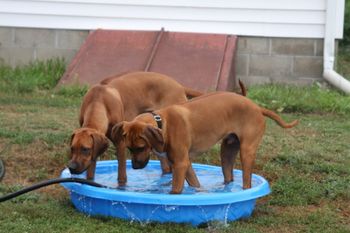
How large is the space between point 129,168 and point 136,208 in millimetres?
1864

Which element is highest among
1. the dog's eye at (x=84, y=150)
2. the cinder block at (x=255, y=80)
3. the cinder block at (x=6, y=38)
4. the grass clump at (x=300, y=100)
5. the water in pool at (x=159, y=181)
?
the cinder block at (x=6, y=38)

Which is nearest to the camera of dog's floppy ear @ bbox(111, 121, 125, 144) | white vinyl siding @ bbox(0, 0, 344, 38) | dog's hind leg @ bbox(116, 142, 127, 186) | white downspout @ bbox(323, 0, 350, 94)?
dog's floppy ear @ bbox(111, 121, 125, 144)

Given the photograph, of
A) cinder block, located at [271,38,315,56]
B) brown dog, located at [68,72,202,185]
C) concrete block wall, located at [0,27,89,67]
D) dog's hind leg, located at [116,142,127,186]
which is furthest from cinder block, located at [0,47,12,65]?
dog's hind leg, located at [116,142,127,186]

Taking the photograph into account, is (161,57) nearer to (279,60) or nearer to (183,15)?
(183,15)

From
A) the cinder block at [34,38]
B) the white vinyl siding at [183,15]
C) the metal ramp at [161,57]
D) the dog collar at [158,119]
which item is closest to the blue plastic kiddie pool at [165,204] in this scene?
the dog collar at [158,119]

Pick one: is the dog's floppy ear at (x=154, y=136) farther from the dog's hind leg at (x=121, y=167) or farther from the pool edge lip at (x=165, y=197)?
the dog's hind leg at (x=121, y=167)

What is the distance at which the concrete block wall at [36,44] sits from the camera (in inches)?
547

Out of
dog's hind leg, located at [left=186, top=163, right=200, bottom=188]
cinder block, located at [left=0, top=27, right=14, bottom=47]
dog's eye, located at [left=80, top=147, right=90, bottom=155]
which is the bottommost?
dog's hind leg, located at [left=186, top=163, right=200, bottom=188]

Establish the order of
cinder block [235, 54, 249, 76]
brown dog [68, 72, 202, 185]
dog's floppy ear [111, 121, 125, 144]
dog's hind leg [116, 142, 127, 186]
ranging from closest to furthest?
dog's floppy ear [111, 121, 125, 144] → brown dog [68, 72, 202, 185] → dog's hind leg [116, 142, 127, 186] → cinder block [235, 54, 249, 76]

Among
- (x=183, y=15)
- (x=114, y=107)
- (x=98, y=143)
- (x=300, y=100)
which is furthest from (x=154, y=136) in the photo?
(x=183, y=15)

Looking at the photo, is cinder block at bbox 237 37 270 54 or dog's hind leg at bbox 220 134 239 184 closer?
dog's hind leg at bbox 220 134 239 184

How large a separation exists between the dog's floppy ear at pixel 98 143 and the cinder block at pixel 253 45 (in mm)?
7486

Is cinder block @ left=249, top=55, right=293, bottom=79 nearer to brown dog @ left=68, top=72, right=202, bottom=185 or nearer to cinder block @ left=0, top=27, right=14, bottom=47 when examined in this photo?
cinder block @ left=0, top=27, right=14, bottom=47

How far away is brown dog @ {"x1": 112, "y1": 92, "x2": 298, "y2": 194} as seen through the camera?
618 centimetres
